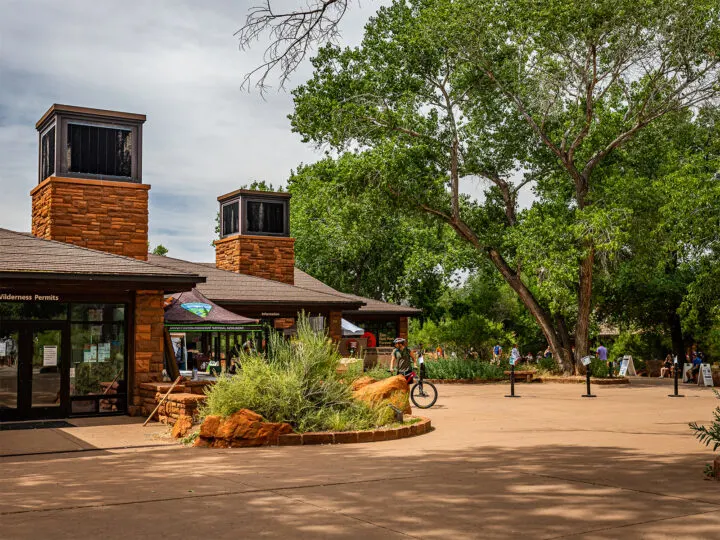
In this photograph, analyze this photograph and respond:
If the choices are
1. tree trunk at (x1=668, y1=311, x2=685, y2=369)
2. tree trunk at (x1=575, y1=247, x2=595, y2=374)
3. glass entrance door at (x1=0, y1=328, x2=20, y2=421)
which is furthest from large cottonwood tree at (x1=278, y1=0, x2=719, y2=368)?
glass entrance door at (x1=0, y1=328, x2=20, y2=421)

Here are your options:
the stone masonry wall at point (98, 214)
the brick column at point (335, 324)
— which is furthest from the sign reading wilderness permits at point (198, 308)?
the brick column at point (335, 324)

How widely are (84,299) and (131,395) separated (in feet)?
7.32

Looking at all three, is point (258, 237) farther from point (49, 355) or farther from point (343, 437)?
point (343, 437)

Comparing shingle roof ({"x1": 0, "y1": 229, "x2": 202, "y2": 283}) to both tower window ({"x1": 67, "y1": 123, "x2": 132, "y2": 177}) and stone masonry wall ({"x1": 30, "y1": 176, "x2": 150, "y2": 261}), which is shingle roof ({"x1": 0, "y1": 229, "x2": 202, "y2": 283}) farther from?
tower window ({"x1": 67, "y1": 123, "x2": 132, "y2": 177})

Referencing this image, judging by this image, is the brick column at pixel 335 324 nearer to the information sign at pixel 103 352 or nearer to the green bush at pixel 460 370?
the green bush at pixel 460 370

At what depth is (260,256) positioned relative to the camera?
1177 inches

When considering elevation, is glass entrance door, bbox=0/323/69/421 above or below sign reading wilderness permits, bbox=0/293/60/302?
below

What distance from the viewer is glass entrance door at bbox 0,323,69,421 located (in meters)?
15.9

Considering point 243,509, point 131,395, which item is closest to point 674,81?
point 131,395

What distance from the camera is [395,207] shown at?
30.0 metres

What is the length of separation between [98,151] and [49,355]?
5264mm

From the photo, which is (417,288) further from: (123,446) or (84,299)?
(123,446)

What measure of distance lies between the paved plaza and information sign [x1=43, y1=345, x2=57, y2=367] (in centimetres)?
258

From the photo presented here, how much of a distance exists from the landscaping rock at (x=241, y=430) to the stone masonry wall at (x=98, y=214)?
26.8 feet
